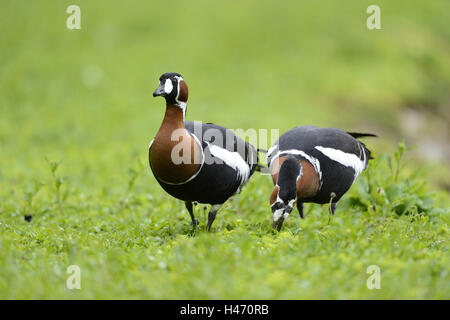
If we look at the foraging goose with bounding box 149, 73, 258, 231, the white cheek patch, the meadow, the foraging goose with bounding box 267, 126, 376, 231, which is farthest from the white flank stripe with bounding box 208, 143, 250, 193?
the white cheek patch

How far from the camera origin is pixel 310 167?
4.80 meters

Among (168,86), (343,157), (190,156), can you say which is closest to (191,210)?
(190,156)

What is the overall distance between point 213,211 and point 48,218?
179 centimetres

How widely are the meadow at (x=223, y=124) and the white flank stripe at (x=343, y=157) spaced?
15.7 inches

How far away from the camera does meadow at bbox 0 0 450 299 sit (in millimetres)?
3477

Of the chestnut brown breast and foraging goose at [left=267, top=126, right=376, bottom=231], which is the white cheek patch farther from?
foraging goose at [left=267, top=126, right=376, bottom=231]

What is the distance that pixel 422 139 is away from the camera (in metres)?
10.9

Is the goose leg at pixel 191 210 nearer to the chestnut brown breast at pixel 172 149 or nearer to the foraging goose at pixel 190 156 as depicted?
the foraging goose at pixel 190 156

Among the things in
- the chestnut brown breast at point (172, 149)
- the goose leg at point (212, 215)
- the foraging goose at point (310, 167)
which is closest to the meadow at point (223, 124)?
the goose leg at point (212, 215)

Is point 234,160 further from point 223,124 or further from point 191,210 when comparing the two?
point 223,124

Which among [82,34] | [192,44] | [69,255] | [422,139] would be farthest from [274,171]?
[82,34]

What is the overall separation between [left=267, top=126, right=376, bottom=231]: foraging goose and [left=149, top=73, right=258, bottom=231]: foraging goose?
42 cm

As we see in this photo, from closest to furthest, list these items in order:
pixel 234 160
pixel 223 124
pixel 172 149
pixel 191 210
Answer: pixel 172 149 → pixel 234 160 → pixel 191 210 → pixel 223 124

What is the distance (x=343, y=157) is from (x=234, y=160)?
1027 millimetres
